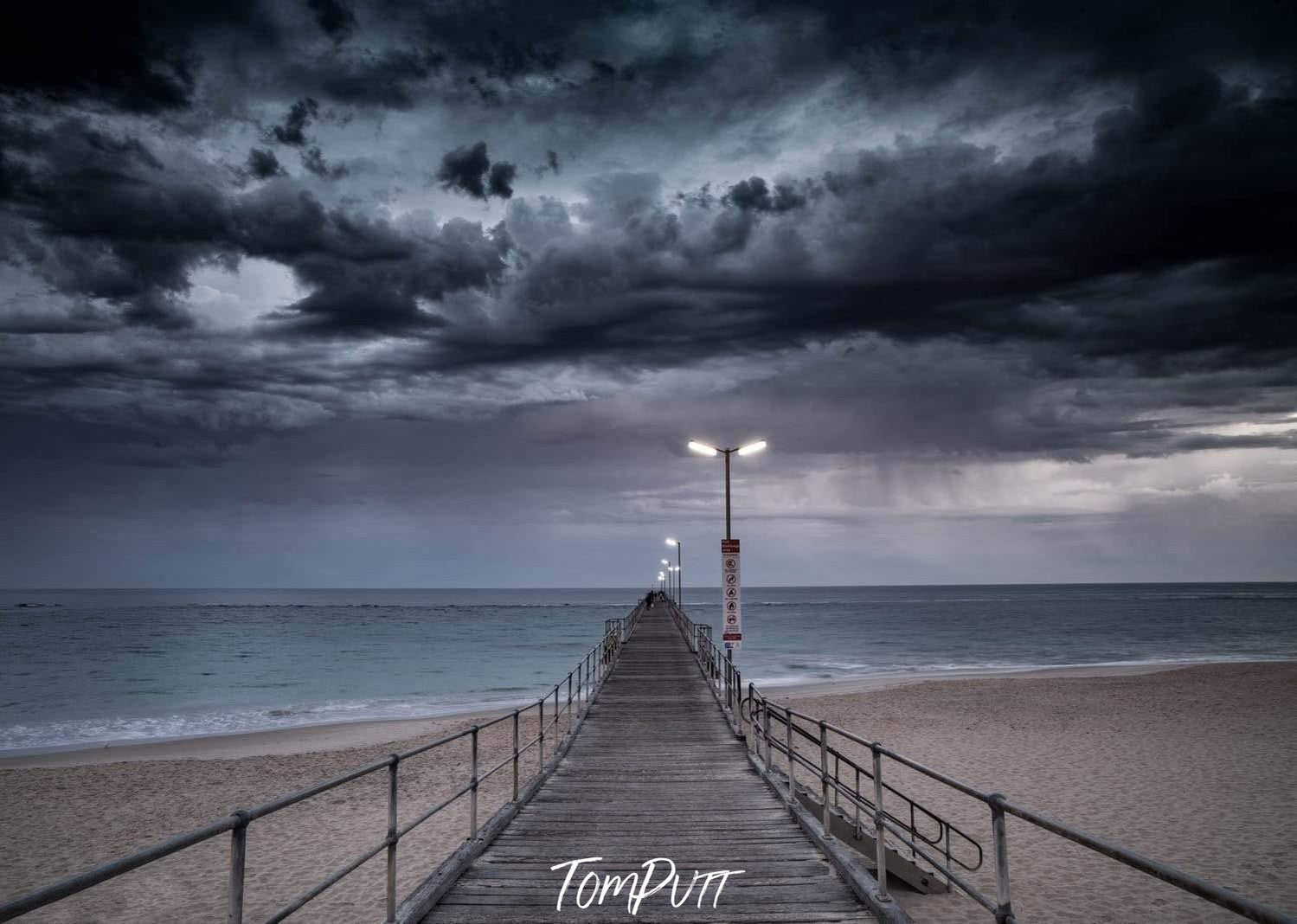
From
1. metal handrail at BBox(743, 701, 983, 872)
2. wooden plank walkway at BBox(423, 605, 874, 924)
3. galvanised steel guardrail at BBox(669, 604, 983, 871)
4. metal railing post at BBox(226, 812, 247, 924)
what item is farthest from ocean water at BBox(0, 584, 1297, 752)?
metal railing post at BBox(226, 812, 247, 924)

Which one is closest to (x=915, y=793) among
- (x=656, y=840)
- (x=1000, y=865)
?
(x=656, y=840)

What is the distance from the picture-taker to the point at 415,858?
11.5 m

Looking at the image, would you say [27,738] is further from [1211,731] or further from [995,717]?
[1211,731]

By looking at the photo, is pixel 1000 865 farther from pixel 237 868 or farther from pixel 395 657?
pixel 395 657

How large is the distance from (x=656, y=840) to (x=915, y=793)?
33.8 ft

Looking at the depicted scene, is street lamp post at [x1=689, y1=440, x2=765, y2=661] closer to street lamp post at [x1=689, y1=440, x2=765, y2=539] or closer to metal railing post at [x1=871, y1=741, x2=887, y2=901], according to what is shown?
street lamp post at [x1=689, y1=440, x2=765, y2=539]

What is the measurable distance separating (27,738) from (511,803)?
2728 centimetres

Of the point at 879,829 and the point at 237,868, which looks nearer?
the point at 237,868

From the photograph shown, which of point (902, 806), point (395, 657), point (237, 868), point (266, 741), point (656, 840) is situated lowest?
point (395, 657)

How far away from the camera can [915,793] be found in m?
15.0

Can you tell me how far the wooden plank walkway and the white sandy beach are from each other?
320 centimetres

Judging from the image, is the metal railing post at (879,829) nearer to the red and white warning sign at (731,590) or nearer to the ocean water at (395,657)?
the red and white warning sign at (731,590)

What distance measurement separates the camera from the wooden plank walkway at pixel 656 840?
5.17m

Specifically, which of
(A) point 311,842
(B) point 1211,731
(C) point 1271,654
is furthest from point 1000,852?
(C) point 1271,654
